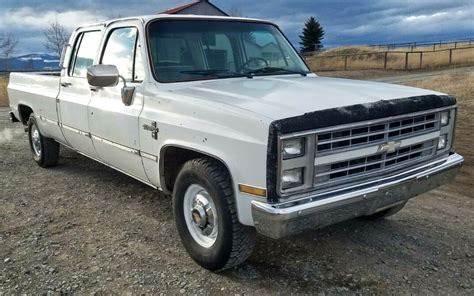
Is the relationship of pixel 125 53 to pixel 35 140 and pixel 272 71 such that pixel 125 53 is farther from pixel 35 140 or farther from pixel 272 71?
pixel 35 140

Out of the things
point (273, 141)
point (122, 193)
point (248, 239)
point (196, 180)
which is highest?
point (273, 141)

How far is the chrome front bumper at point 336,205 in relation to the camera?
2848 millimetres

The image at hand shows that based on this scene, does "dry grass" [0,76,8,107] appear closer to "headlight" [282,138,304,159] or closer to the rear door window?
the rear door window

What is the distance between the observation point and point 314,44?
5534 centimetres

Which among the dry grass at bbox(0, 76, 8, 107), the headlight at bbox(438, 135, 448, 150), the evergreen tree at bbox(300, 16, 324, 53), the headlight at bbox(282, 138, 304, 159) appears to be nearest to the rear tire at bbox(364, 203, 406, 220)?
the headlight at bbox(438, 135, 448, 150)

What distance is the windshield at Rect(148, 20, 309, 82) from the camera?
416 cm

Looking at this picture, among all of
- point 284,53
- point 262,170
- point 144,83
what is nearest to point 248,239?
point 262,170

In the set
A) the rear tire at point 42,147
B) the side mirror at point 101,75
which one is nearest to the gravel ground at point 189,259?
the rear tire at point 42,147

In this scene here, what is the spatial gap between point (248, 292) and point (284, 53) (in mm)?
2631

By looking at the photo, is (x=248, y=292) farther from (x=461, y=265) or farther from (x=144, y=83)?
(x=144, y=83)

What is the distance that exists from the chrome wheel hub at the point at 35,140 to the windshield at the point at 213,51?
137 inches

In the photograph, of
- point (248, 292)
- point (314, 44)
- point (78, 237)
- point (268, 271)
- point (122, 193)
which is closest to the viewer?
point (248, 292)

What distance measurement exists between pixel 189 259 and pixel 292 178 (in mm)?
1351

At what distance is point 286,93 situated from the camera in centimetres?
343
